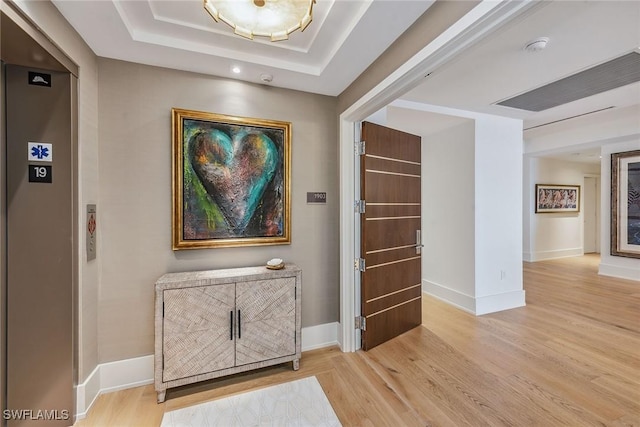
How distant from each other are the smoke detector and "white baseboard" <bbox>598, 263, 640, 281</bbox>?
18.1 feet

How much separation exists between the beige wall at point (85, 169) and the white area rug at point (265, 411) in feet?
2.53

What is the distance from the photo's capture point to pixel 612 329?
10.0 feet

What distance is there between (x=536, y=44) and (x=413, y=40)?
1103 millimetres

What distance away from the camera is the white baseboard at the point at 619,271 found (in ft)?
16.3

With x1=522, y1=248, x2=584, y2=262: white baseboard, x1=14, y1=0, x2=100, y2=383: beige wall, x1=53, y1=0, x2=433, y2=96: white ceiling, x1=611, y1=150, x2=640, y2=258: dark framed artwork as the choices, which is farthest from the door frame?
x1=522, y1=248, x2=584, y2=262: white baseboard


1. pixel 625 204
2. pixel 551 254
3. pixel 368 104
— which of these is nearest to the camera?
pixel 368 104

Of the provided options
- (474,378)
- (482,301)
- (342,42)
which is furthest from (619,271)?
(342,42)

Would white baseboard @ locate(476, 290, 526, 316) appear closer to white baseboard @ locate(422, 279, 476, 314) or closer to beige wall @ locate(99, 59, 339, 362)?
white baseboard @ locate(422, 279, 476, 314)

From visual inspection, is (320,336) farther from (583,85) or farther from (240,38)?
(583,85)

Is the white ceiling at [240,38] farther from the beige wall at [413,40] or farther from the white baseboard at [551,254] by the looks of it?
the white baseboard at [551,254]

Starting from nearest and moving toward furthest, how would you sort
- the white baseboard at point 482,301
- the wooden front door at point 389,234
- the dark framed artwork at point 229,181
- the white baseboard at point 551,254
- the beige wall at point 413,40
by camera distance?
the beige wall at point 413,40 → the dark framed artwork at point 229,181 → the wooden front door at point 389,234 → the white baseboard at point 482,301 → the white baseboard at point 551,254

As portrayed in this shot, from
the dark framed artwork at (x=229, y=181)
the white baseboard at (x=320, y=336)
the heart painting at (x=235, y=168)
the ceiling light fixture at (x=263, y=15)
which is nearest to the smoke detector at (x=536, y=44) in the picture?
the ceiling light fixture at (x=263, y=15)

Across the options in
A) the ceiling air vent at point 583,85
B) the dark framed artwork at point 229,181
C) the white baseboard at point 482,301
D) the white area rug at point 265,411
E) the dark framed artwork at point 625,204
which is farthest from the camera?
the dark framed artwork at point 625,204

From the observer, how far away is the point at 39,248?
173cm
